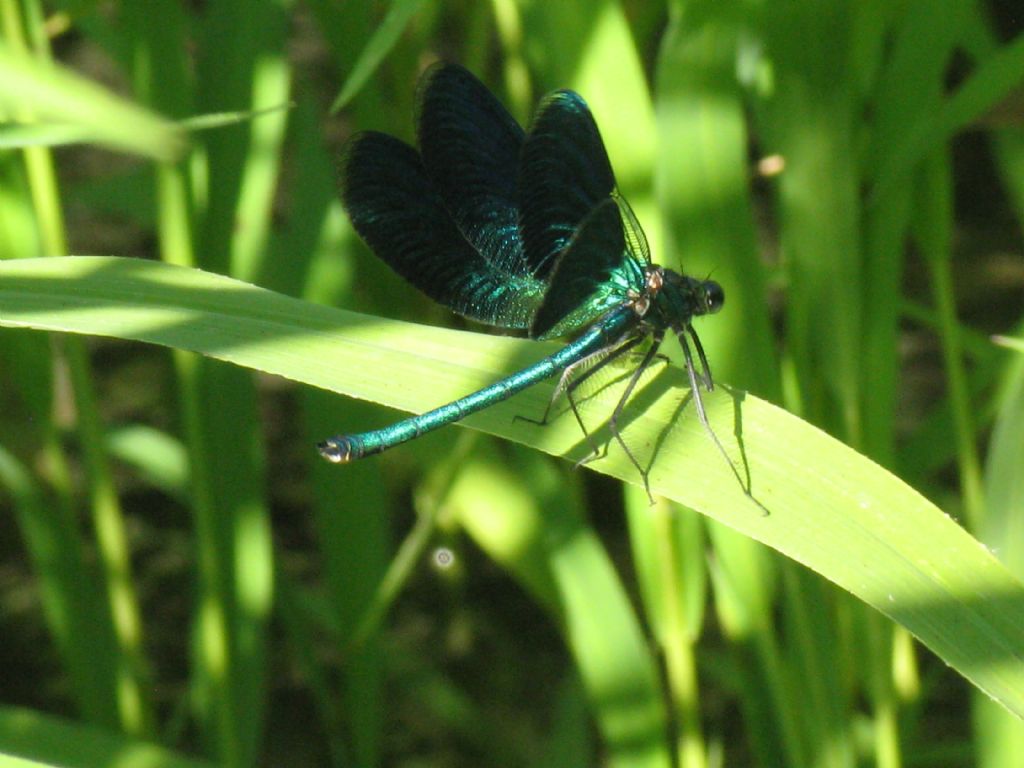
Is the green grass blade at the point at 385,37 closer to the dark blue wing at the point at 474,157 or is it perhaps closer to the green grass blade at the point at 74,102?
the dark blue wing at the point at 474,157

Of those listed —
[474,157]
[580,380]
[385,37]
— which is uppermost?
[474,157]

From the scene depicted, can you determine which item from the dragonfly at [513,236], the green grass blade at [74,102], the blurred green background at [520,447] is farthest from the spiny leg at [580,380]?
the green grass blade at [74,102]

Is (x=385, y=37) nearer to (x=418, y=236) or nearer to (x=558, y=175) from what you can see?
(x=558, y=175)

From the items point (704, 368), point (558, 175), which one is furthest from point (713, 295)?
point (558, 175)

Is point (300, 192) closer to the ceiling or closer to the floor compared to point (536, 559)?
closer to the ceiling

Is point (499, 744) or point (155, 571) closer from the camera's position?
point (499, 744)

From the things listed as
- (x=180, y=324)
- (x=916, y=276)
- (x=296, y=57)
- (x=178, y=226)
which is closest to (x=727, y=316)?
(x=180, y=324)

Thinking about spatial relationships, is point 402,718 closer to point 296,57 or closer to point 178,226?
point 178,226

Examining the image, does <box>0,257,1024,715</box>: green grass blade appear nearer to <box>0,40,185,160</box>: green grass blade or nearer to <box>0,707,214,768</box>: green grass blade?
<box>0,40,185,160</box>: green grass blade
